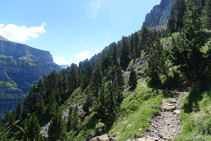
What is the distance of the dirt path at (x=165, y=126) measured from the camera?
37.3ft

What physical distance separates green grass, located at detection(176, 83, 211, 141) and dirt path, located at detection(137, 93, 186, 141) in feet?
2.70

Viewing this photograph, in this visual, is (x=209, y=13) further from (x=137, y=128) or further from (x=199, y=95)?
(x=137, y=128)

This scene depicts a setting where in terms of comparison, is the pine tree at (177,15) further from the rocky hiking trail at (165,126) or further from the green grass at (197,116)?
the rocky hiking trail at (165,126)

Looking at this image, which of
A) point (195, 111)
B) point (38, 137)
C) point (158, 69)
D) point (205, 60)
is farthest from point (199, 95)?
point (38, 137)

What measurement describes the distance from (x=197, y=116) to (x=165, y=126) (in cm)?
320

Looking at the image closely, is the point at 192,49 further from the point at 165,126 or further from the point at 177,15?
the point at 177,15

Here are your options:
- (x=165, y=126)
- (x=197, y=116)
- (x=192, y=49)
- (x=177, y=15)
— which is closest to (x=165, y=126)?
(x=165, y=126)

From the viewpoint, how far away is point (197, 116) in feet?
38.4

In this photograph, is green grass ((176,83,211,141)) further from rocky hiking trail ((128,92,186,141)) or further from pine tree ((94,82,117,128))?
pine tree ((94,82,117,128))

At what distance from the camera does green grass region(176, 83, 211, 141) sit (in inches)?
349

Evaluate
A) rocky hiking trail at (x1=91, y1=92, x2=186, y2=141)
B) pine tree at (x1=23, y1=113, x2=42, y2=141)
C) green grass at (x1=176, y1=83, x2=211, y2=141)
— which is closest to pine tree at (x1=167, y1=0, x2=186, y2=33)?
→ green grass at (x1=176, y1=83, x2=211, y2=141)

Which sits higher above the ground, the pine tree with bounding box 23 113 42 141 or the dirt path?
the dirt path

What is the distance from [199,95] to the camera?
1505cm

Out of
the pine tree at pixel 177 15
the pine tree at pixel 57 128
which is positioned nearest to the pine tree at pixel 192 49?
the pine tree at pixel 57 128
